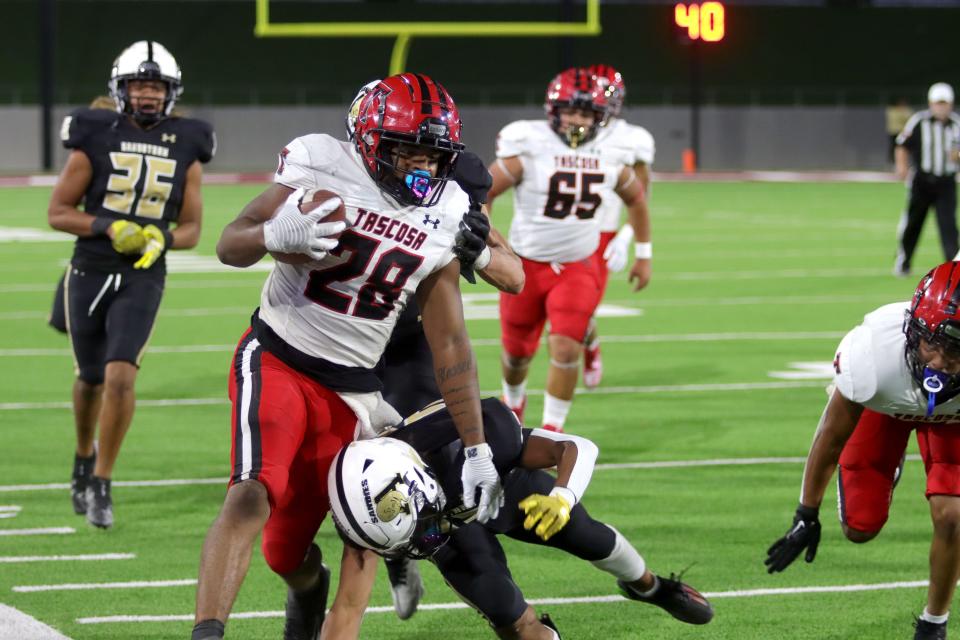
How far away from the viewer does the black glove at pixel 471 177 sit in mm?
4945

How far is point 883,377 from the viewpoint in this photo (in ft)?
15.8

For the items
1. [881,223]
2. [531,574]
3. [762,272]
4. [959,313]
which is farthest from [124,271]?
A: [881,223]

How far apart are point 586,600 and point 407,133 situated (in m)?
1.91

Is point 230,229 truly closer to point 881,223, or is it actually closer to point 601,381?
point 601,381

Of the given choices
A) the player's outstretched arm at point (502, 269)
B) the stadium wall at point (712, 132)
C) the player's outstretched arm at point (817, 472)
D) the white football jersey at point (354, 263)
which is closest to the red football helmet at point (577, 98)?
the player's outstretched arm at point (502, 269)

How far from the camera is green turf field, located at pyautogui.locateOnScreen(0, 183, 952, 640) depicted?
543 cm

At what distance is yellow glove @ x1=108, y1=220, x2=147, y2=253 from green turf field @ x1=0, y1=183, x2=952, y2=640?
1.10 metres

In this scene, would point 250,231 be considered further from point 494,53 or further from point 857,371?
point 494,53

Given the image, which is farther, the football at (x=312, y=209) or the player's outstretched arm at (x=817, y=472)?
the player's outstretched arm at (x=817, y=472)

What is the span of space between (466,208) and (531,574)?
1.73m

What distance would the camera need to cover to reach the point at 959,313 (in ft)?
15.0

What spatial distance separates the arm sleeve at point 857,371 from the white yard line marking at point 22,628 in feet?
8.16

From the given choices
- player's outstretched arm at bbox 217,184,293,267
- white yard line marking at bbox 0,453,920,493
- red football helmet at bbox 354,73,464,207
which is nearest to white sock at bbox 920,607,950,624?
red football helmet at bbox 354,73,464,207

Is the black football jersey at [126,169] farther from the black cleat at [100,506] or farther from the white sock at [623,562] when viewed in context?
the white sock at [623,562]
